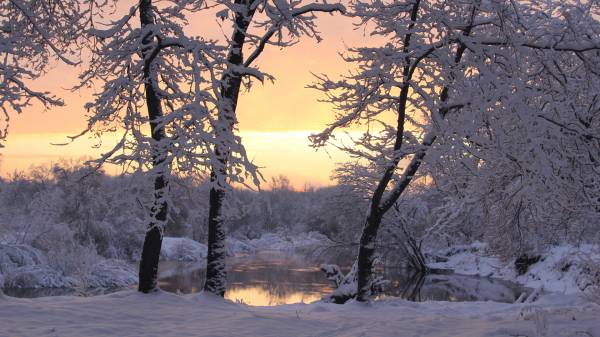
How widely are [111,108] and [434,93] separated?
652 centimetres

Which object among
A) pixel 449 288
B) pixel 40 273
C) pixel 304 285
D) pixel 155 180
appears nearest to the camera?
pixel 155 180

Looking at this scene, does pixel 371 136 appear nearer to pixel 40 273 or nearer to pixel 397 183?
pixel 397 183

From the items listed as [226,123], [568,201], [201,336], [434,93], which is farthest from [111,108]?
[568,201]

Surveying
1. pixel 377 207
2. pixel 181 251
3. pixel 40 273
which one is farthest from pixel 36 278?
pixel 377 207

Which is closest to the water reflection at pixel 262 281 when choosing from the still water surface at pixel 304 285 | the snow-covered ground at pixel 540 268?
the still water surface at pixel 304 285

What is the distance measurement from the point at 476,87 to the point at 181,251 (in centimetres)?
4194

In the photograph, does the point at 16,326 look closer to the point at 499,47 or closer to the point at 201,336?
the point at 201,336

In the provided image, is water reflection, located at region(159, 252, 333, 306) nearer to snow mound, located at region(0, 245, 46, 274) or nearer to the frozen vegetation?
snow mound, located at region(0, 245, 46, 274)

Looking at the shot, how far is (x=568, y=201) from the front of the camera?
390 inches

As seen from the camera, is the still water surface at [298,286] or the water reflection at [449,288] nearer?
the still water surface at [298,286]

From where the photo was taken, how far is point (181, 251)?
158 ft

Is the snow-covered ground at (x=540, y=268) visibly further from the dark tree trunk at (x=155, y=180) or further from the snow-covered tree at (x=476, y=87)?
the dark tree trunk at (x=155, y=180)

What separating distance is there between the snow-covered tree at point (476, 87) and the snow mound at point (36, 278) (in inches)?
847

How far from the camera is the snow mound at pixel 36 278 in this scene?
89.5 feet
